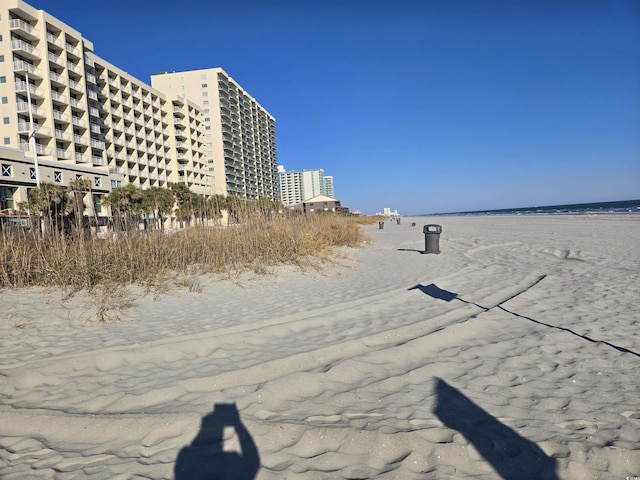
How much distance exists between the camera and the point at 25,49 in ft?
127

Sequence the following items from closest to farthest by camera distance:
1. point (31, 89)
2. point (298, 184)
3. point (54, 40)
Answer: point (31, 89)
point (54, 40)
point (298, 184)

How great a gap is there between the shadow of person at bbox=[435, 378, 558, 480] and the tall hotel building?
3672 cm

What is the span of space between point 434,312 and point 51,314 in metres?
5.91

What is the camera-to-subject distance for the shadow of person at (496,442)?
2.09m

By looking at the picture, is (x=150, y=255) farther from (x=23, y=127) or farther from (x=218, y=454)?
(x=23, y=127)

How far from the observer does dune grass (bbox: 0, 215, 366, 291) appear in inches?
251

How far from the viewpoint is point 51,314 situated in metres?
5.15

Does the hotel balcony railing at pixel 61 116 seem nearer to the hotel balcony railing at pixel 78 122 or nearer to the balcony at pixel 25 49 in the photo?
the hotel balcony railing at pixel 78 122

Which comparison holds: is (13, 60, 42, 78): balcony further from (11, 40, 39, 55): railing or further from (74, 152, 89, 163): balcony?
(74, 152, 89, 163): balcony

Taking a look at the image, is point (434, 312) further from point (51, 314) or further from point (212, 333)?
point (51, 314)

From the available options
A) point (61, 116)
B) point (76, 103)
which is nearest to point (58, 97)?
point (61, 116)

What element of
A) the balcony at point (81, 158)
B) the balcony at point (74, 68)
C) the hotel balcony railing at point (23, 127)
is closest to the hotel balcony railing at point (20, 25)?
the balcony at point (74, 68)

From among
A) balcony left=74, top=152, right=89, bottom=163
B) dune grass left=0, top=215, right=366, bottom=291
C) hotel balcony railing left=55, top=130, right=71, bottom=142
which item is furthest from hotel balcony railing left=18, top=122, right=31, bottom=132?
dune grass left=0, top=215, right=366, bottom=291

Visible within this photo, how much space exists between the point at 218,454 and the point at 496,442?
1.92 m
